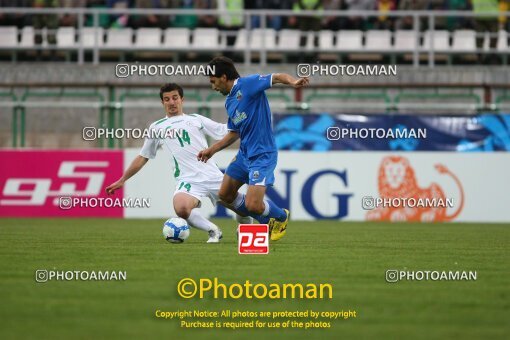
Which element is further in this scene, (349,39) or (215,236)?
(349,39)

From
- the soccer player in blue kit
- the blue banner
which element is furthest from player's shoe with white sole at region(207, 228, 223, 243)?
the blue banner

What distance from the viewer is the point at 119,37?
25.9 m

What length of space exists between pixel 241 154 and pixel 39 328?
647 centimetres

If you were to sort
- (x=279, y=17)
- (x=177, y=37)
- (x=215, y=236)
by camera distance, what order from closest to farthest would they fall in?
1. (x=215, y=236)
2. (x=177, y=37)
3. (x=279, y=17)

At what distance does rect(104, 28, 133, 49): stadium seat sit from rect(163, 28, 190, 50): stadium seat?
84 cm

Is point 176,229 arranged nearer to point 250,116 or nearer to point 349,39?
point 250,116

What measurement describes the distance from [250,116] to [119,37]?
13.4 meters

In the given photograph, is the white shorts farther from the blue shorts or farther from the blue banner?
the blue banner

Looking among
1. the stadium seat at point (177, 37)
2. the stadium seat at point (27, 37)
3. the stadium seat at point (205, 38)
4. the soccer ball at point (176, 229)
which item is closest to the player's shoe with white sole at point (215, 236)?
the soccer ball at point (176, 229)

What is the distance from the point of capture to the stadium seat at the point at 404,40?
25766 mm

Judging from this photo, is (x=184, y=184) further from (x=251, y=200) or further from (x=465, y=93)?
(x=465, y=93)

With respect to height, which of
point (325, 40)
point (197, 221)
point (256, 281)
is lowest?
point (256, 281)

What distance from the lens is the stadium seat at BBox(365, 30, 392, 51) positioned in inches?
1024

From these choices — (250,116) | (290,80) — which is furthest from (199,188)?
(290,80)
